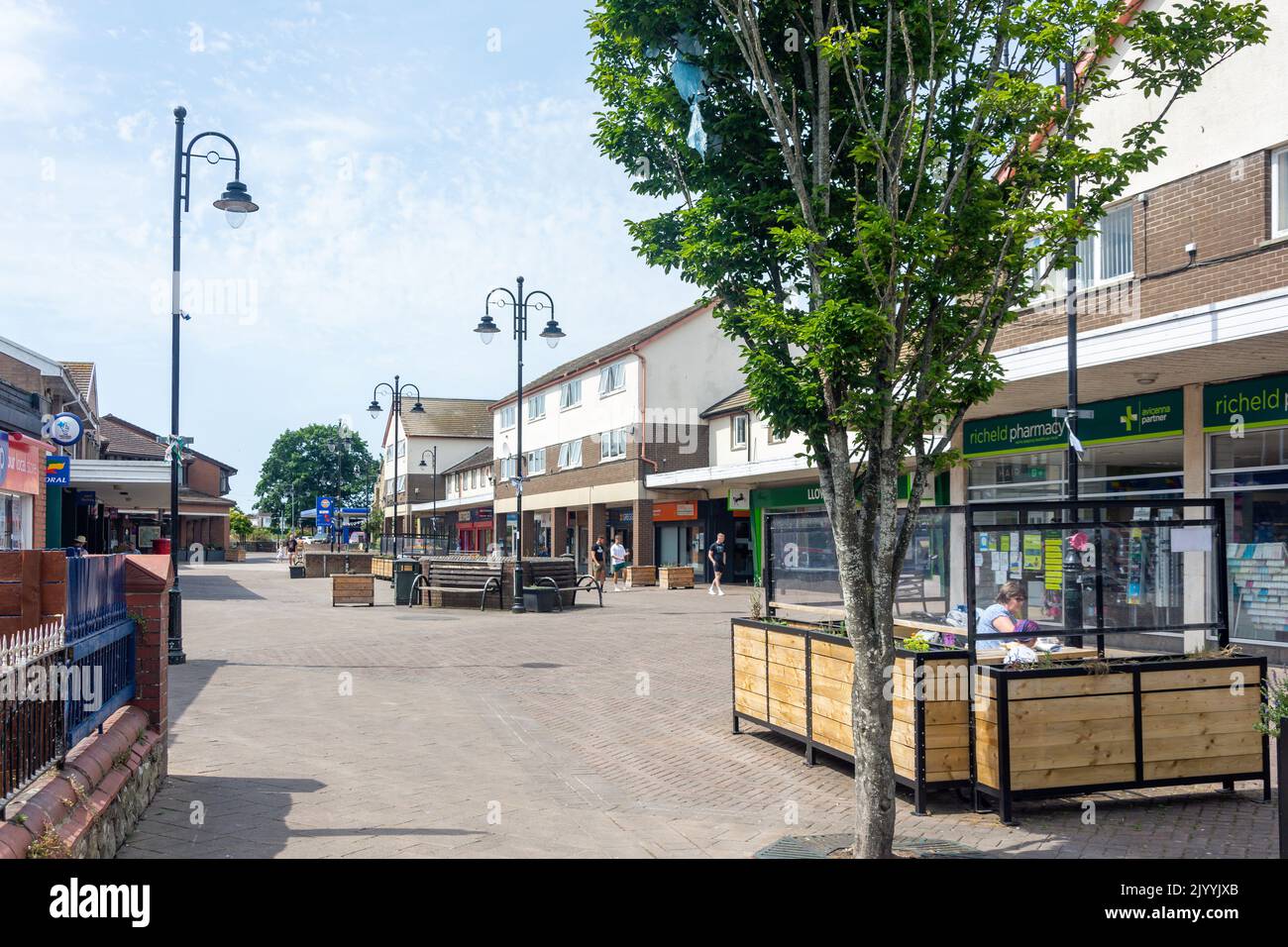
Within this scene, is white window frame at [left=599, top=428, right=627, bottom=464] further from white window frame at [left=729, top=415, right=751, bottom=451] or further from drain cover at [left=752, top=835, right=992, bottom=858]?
drain cover at [left=752, top=835, right=992, bottom=858]

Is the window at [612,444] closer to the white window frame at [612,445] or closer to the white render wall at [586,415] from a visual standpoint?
the white window frame at [612,445]

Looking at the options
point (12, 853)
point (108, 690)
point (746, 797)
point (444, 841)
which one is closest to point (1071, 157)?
point (746, 797)

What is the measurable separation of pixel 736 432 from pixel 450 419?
152 feet

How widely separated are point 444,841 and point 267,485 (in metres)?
119

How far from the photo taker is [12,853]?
3873 mm

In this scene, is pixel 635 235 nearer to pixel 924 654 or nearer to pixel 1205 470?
pixel 924 654

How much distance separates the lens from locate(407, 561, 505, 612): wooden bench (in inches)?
962

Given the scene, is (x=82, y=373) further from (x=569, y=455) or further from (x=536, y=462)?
(x=569, y=455)

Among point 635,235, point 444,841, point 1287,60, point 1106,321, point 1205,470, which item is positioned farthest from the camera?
point 1106,321

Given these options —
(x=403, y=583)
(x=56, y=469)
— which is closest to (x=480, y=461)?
(x=403, y=583)

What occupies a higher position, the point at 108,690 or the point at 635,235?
the point at 635,235

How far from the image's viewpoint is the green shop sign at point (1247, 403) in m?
13.4

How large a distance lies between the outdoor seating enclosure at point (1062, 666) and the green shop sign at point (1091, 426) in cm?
771

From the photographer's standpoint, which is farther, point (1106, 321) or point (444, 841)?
point (1106, 321)
